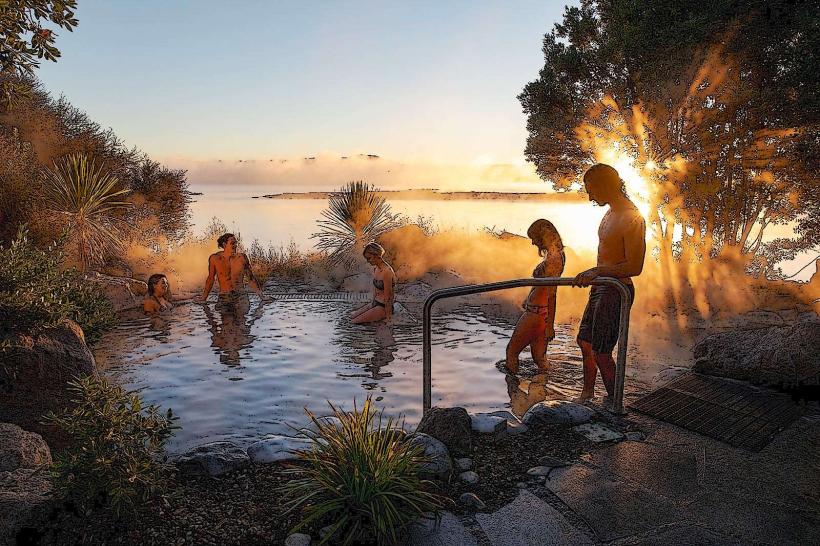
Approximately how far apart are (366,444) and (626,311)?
2.55 meters

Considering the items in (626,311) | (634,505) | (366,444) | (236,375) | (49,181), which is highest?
(49,181)

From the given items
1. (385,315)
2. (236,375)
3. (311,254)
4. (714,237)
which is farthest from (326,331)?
(714,237)

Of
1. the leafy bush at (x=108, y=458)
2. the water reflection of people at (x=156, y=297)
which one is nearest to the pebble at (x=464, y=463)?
the leafy bush at (x=108, y=458)

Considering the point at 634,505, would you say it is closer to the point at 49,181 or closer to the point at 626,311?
the point at 626,311

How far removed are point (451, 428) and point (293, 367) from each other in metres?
4.46

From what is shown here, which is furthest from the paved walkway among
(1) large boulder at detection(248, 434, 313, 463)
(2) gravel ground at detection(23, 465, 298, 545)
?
(1) large boulder at detection(248, 434, 313, 463)

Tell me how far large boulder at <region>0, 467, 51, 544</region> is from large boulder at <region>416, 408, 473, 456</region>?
2402 mm

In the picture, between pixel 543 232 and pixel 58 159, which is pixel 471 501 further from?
pixel 58 159

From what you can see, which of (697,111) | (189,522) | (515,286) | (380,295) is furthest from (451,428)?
(697,111)

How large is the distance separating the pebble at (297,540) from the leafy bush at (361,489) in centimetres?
8

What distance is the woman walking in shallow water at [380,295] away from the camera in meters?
9.62

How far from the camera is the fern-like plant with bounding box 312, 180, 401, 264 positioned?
18.8 meters

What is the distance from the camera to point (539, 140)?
17.0 meters

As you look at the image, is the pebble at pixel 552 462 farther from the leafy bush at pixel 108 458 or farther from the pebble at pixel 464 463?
the leafy bush at pixel 108 458
